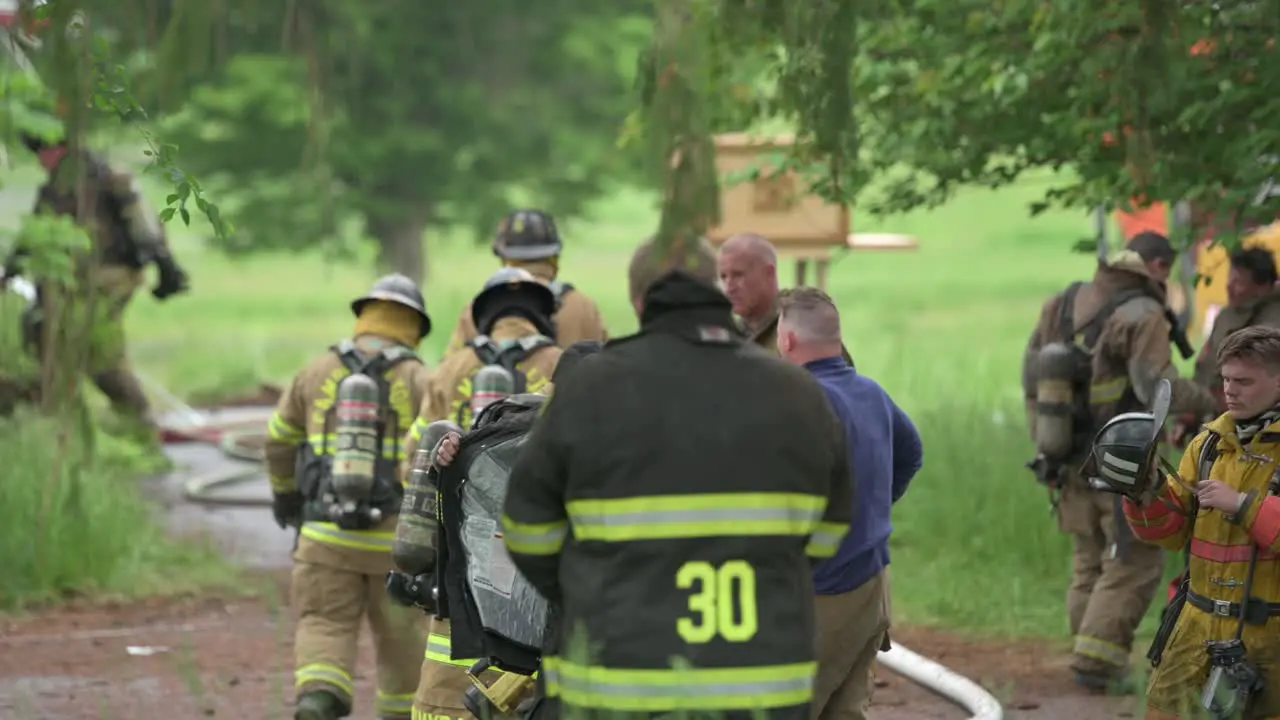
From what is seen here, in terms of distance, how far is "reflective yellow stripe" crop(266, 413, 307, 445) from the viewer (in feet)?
26.0

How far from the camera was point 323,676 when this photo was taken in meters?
7.57

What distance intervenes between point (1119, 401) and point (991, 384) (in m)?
8.10

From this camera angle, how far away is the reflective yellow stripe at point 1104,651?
27.7 ft

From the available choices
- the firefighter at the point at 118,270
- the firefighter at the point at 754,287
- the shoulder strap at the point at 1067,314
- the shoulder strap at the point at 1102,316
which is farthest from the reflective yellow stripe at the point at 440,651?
the firefighter at the point at 118,270

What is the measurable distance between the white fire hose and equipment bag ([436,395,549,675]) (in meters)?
2.43

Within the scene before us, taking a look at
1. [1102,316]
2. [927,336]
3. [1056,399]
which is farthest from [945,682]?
[927,336]

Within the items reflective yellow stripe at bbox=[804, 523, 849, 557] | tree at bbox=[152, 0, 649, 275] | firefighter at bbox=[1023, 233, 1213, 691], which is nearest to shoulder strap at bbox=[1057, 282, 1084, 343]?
firefighter at bbox=[1023, 233, 1213, 691]

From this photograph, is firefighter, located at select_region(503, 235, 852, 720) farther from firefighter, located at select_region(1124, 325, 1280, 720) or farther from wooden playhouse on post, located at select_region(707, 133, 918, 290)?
wooden playhouse on post, located at select_region(707, 133, 918, 290)

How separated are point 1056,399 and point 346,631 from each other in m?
3.10

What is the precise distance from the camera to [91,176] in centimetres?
1223

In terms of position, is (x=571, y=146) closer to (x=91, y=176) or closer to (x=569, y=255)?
(x=91, y=176)

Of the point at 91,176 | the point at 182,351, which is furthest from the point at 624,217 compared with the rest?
the point at 91,176

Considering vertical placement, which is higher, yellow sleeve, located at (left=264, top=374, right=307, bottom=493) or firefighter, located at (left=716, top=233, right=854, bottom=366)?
firefighter, located at (left=716, top=233, right=854, bottom=366)

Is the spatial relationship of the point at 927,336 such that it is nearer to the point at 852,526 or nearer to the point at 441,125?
the point at 441,125
